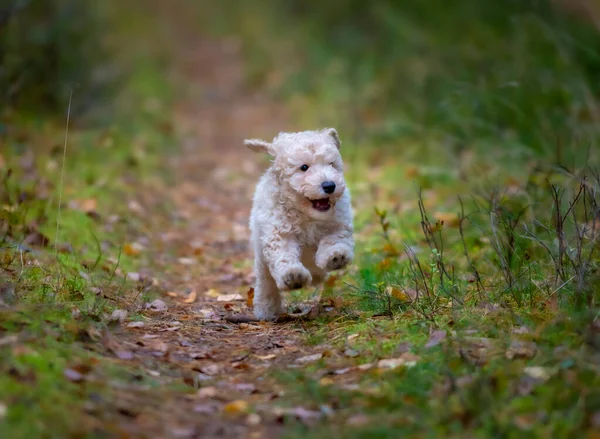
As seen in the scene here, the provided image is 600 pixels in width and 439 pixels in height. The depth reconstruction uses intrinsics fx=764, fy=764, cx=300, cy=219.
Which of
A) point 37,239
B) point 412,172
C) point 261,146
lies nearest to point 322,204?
point 261,146

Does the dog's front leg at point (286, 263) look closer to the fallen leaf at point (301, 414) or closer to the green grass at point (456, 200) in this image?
the green grass at point (456, 200)

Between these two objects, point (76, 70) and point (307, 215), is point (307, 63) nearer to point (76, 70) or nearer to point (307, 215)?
point (76, 70)

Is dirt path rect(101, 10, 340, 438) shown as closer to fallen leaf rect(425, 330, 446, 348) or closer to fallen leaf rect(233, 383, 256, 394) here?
fallen leaf rect(233, 383, 256, 394)

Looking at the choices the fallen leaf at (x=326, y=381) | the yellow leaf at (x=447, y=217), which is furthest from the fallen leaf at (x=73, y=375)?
the yellow leaf at (x=447, y=217)

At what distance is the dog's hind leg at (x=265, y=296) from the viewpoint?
5652mm

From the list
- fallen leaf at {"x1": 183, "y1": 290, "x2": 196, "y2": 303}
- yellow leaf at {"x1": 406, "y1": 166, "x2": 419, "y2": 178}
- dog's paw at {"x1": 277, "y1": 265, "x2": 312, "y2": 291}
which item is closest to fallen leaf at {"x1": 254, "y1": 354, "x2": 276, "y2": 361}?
dog's paw at {"x1": 277, "y1": 265, "x2": 312, "y2": 291}

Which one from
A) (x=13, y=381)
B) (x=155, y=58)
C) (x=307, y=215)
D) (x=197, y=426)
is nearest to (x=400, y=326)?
(x=307, y=215)

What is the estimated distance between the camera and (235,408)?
373 centimetres

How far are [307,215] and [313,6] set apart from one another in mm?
16535

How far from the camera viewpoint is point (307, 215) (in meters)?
5.27

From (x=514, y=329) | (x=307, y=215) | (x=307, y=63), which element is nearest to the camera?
(x=514, y=329)

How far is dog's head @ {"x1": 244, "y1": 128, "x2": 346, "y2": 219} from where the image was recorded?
5074 mm

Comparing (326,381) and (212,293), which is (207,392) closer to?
(326,381)

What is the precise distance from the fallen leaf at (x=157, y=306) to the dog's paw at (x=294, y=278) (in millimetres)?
1175
